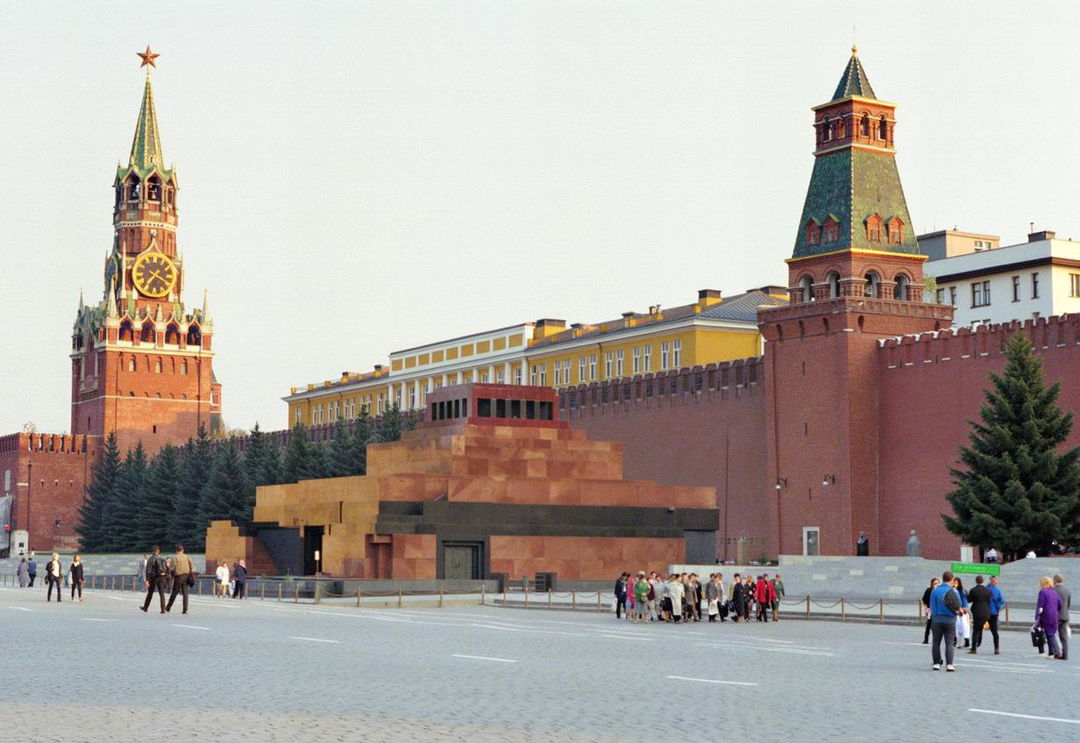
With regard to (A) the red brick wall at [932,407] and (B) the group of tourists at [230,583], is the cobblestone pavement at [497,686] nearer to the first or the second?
(B) the group of tourists at [230,583]

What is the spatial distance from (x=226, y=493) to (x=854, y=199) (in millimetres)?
31595

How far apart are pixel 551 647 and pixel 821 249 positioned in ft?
106

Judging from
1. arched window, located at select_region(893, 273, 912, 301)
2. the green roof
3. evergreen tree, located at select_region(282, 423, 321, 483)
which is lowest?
evergreen tree, located at select_region(282, 423, 321, 483)

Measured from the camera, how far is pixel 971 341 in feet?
154

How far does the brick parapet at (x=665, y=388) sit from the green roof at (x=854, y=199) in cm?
507

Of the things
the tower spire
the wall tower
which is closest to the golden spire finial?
the tower spire

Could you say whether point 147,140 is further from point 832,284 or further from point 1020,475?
point 1020,475

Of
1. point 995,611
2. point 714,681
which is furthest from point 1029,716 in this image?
point 995,611

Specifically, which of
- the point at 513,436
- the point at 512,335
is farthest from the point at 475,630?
the point at 512,335

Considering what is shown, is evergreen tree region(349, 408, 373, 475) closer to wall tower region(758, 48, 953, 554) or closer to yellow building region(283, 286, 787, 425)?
yellow building region(283, 286, 787, 425)

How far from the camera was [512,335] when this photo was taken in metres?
82.2

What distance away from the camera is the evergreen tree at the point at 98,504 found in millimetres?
84938

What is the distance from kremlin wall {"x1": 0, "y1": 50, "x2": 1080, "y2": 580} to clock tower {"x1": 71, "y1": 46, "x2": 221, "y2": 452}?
49161 mm

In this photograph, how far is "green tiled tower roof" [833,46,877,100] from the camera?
51.8 metres
